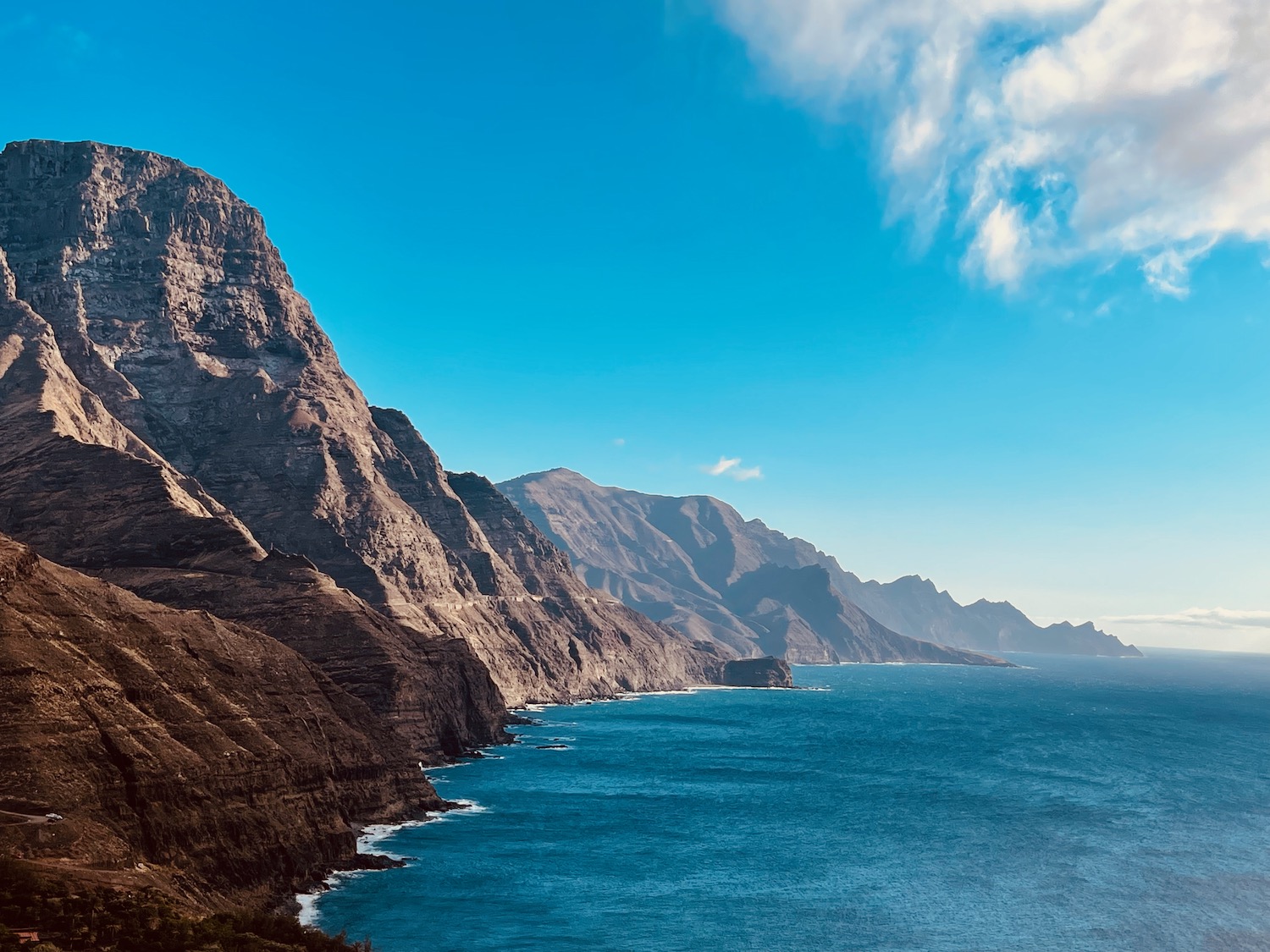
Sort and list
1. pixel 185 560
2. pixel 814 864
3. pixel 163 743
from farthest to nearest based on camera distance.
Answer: pixel 185 560
pixel 814 864
pixel 163 743

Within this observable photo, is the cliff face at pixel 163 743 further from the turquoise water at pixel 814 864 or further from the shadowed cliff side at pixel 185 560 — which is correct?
the shadowed cliff side at pixel 185 560

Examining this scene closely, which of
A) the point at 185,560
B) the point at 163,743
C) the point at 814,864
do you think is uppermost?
the point at 185,560

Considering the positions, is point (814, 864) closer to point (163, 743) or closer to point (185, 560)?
point (163, 743)

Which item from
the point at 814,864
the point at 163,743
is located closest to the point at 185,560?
the point at 163,743

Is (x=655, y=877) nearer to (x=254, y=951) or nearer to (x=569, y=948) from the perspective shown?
(x=569, y=948)

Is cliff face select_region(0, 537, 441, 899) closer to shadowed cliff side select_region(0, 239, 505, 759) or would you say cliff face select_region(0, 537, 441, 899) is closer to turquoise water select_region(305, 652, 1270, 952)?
turquoise water select_region(305, 652, 1270, 952)

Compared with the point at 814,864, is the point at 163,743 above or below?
above

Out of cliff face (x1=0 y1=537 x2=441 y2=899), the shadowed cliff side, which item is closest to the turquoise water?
cliff face (x1=0 y1=537 x2=441 y2=899)

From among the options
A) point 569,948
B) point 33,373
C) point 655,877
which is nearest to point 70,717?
point 569,948

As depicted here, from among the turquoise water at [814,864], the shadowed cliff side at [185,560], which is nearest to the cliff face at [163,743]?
the turquoise water at [814,864]
